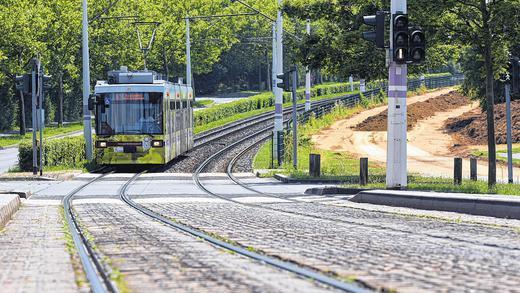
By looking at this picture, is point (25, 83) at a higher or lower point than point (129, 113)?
higher

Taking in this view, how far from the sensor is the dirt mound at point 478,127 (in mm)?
51031

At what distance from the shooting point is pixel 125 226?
15492 millimetres

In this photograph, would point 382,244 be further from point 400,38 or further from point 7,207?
point 400,38

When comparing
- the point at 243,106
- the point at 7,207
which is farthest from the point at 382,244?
the point at 243,106

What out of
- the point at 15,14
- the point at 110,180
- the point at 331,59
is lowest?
the point at 110,180

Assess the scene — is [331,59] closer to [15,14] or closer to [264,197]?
[264,197]

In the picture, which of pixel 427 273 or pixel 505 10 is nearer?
pixel 427 273

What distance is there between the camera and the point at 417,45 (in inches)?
866

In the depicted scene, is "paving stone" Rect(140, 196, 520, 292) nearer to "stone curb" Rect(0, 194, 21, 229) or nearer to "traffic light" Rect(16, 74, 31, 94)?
"stone curb" Rect(0, 194, 21, 229)

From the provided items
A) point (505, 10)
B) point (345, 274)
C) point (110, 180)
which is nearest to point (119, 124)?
point (110, 180)

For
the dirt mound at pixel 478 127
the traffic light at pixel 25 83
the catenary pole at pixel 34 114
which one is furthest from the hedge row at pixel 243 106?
the traffic light at pixel 25 83

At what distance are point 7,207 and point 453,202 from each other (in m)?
8.01

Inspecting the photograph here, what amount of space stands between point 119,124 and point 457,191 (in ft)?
56.5

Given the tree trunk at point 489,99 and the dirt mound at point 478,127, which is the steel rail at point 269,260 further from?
the dirt mound at point 478,127
